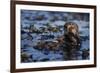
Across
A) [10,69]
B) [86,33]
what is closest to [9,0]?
[10,69]

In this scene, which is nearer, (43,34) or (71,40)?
(43,34)

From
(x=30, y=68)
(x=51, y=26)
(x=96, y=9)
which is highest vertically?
(x=96, y=9)

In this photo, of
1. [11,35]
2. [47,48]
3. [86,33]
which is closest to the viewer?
[11,35]

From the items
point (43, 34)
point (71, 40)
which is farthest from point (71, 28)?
point (43, 34)

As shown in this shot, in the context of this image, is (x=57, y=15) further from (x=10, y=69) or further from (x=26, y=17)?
(x=10, y=69)

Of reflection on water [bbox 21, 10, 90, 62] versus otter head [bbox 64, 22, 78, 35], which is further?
otter head [bbox 64, 22, 78, 35]

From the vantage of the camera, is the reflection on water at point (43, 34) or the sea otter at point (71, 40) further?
the sea otter at point (71, 40)

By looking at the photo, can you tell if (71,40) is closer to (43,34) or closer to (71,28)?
(71,28)

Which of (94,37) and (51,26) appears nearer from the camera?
(51,26)
